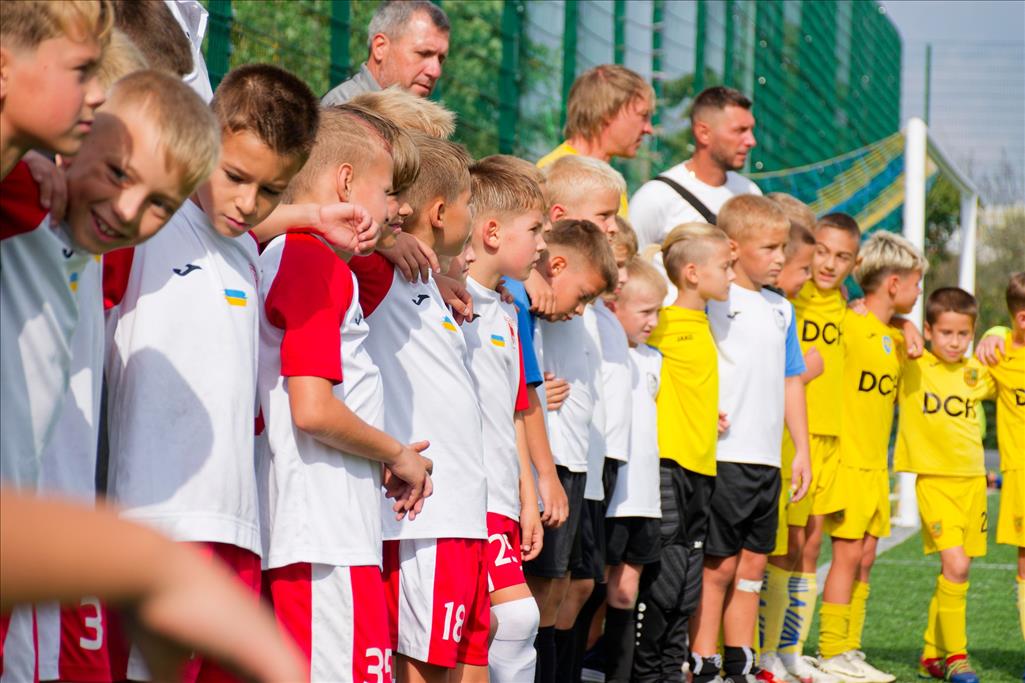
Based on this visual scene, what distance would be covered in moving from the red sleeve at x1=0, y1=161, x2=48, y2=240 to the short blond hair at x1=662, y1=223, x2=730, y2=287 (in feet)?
12.4

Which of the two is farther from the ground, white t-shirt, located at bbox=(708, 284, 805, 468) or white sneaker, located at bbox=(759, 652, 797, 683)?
white t-shirt, located at bbox=(708, 284, 805, 468)

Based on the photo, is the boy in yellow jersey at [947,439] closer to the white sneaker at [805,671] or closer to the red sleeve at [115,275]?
the white sneaker at [805,671]

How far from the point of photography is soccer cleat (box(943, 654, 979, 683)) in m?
6.24

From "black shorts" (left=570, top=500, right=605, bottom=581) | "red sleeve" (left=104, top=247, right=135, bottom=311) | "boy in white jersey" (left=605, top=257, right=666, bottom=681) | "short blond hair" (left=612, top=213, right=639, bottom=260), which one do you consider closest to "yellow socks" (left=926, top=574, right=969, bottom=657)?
"boy in white jersey" (left=605, top=257, right=666, bottom=681)

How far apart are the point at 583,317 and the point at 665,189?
5.47 feet

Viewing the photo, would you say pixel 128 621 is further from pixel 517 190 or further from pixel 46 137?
pixel 517 190

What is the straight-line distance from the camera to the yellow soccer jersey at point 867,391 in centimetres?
666

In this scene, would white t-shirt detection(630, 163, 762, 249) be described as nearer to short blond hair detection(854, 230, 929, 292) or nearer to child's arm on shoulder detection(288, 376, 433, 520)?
short blond hair detection(854, 230, 929, 292)

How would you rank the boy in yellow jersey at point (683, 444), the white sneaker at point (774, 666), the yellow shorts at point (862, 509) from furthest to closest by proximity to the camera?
the yellow shorts at point (862, 509) < the white sneaker at point (774, 666) < the boy in yellow jersey at point (683, 444)

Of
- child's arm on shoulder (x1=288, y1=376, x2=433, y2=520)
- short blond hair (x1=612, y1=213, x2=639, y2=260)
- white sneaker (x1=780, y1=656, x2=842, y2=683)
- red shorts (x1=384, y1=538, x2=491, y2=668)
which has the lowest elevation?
white sneaker (x1=780, y1=656, x2=842, y2=683)

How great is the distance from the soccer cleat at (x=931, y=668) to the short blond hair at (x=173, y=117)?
17.8 feet

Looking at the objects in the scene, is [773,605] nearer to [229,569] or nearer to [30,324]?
[229,569]

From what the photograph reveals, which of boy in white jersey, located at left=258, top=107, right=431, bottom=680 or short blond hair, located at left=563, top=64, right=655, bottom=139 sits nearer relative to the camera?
boy in white jersey, located at left=258, top=107, right=431, bottom=680

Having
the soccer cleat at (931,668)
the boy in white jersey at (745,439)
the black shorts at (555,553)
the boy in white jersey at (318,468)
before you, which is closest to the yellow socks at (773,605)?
the boy in white jersey at (745,439)
